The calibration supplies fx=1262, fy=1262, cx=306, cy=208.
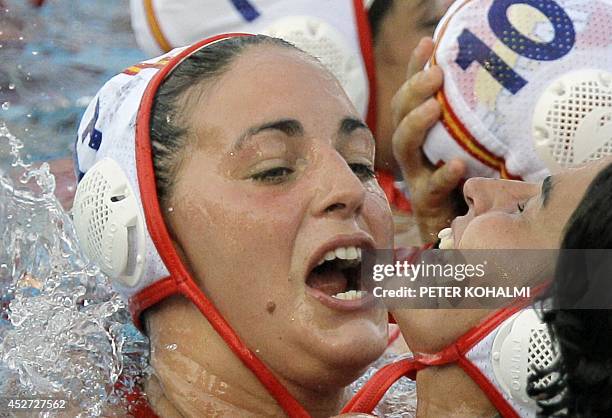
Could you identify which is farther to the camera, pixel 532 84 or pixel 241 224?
pixel 532 84

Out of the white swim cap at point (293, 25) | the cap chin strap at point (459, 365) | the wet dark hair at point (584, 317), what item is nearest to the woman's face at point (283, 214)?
the cap chin strap at point (459, 365)

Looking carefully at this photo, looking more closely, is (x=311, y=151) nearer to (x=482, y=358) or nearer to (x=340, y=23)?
(x=482, y=358)

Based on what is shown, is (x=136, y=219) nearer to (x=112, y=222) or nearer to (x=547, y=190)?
(x=112, y=222)

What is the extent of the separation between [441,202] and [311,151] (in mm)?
600

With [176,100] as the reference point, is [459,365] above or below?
below

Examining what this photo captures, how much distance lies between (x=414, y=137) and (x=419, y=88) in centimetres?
10

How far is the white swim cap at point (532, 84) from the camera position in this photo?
2090 millimetres

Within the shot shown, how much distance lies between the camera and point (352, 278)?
5.91 ft

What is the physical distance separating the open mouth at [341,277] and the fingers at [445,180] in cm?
48

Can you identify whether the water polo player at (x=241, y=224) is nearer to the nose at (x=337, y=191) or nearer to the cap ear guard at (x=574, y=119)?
the nose at (x=337, y=191)

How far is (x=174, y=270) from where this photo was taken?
1851 mm

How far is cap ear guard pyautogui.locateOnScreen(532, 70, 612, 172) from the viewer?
2.08 m

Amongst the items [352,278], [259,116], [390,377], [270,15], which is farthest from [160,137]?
[270,15]

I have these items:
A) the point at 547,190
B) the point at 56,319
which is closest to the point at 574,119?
the point at 547,190
